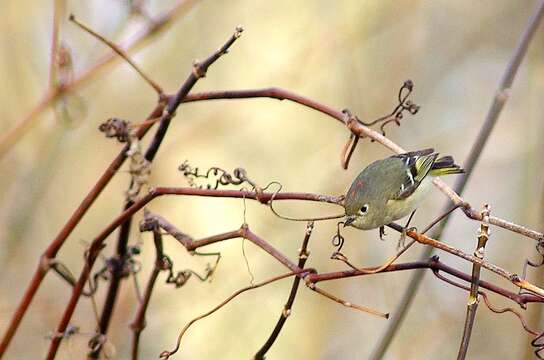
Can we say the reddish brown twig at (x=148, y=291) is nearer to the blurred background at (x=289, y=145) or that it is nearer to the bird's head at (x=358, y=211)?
the bird's head at (x=358, y=211)

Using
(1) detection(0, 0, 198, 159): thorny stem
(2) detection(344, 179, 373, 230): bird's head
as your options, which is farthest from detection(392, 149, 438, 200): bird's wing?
(1) detection(0, 0, 198, 159): thorny stem

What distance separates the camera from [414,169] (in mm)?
1479

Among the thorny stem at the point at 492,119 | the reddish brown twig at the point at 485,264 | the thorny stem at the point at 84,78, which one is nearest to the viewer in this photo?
the reddish brown twig at the point at 485,264

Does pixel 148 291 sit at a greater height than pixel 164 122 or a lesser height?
lesser

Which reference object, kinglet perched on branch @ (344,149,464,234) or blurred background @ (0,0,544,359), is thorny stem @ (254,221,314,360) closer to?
kinglet perched on branch @ (344,149,464,234)

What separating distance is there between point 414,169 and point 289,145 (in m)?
2.77

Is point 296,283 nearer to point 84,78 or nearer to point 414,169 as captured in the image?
point 414,169

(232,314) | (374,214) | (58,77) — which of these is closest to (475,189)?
(232,314)

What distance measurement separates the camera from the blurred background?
10.2 ft

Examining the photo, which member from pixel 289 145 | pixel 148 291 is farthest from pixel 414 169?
pixel 289 145

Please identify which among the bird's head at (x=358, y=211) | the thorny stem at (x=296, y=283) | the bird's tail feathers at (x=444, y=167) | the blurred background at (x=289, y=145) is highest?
the blurred background at (x=289, y=145)

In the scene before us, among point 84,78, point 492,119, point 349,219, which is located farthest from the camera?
point 84,78

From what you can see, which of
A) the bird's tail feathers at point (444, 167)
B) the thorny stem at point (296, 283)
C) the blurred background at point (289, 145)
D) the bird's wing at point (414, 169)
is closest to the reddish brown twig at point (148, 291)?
the thorny stem at point (296, 283)

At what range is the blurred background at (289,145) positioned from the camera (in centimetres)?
312
